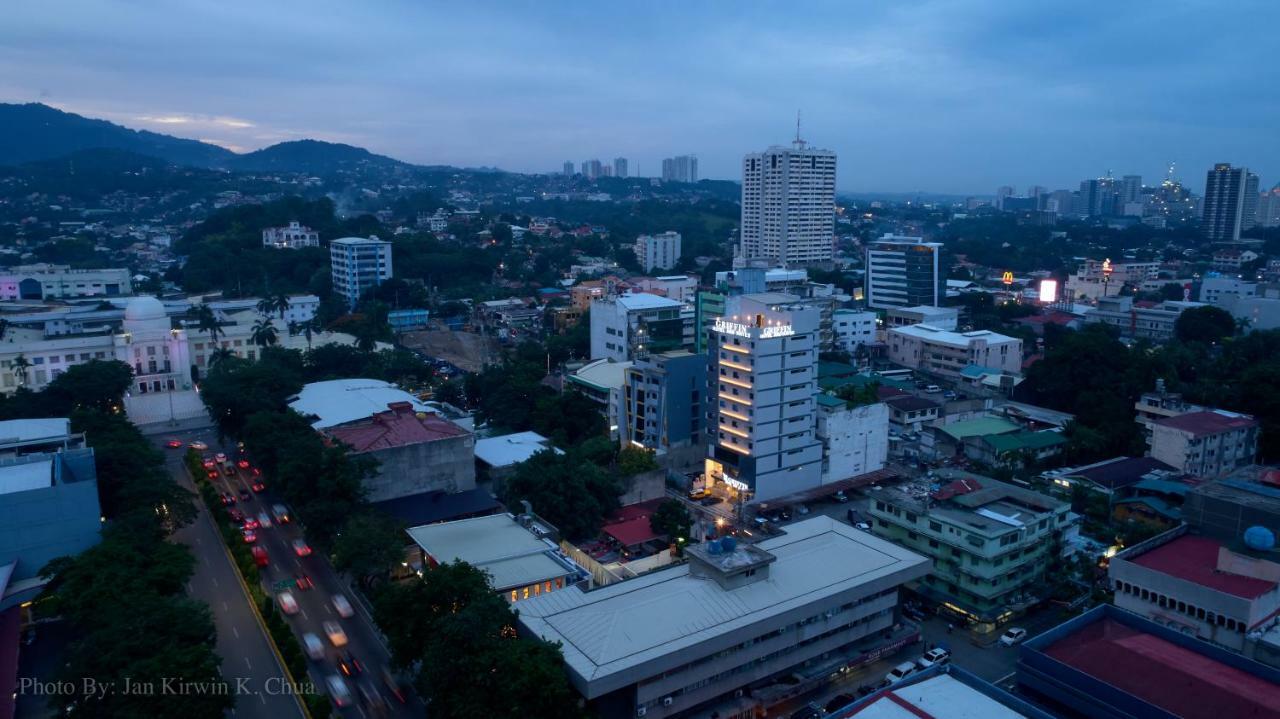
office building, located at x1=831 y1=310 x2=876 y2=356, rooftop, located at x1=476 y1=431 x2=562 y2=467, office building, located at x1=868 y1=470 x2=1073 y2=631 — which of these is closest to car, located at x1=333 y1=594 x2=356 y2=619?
rooftop, located at x1=476 y1=431 x2=562 y2=467

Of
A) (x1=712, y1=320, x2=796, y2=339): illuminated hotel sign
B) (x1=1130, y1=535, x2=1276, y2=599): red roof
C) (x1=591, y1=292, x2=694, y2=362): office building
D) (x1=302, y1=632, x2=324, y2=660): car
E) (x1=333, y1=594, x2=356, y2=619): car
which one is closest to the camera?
(x1=1130, y1=535, x2=1276, y2=599): red roof

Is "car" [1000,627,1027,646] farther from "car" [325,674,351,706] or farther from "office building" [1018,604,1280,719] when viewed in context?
"car" [325,674,351,706]

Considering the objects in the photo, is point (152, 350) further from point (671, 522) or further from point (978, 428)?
point (978, 428)

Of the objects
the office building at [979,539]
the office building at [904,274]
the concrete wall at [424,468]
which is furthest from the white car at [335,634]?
the office building at [904,274]

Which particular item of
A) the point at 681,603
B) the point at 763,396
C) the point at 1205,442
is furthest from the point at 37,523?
the point at 1205,442

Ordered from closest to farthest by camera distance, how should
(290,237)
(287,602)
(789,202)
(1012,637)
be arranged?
1. (1012,637)
2. (287,602)
3. (290,237)
4. (789,202)

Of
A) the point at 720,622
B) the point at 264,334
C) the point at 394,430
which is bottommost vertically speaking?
the point at 720,622
